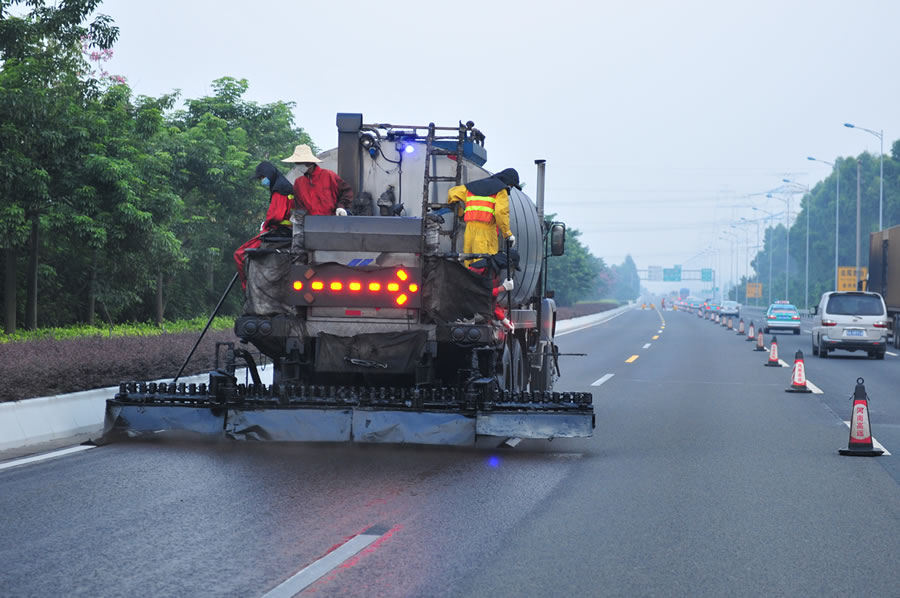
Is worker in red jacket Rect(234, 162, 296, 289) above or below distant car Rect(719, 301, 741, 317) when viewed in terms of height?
above

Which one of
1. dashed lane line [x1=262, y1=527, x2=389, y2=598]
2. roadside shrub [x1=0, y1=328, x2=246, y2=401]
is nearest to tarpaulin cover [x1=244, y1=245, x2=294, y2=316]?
roadside shrub [x1=0, y1=328, x2=246, y2=401]

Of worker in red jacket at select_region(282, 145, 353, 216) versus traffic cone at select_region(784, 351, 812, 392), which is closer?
worker in red jacket at select_region(282, 145, 353, 216)

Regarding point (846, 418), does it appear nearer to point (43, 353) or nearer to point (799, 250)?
point (43, 353)

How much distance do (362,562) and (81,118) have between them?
21.0 metres

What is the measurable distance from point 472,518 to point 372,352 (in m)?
3.29

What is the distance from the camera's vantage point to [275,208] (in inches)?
425

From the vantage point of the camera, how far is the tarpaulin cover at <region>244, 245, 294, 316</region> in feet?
34.3

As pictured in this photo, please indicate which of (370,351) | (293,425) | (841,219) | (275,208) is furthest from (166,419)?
(841,219)

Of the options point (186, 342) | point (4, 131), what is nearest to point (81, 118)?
point (4, 131)

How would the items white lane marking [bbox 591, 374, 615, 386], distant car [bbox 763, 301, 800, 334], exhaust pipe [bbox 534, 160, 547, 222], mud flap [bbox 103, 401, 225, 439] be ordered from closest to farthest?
mud flap [bbox 103, 401, 225, 439] → exhaust pipe [bbox 534, 160, 547, 222] → white lane marking [bbox 591, 374, 615, 386] → distant car [bbox 763, 301, 800, 334]

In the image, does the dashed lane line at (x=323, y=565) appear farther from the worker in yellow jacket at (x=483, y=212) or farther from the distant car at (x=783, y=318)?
the distant car at (x=783, y=318)

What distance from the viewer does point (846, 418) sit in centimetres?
1477

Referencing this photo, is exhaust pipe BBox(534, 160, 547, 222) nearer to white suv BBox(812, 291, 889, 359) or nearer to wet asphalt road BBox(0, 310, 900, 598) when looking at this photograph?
wet asphalt road BBox(0, 310, 900, 598)

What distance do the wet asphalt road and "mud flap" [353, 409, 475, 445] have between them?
9.3 inches
